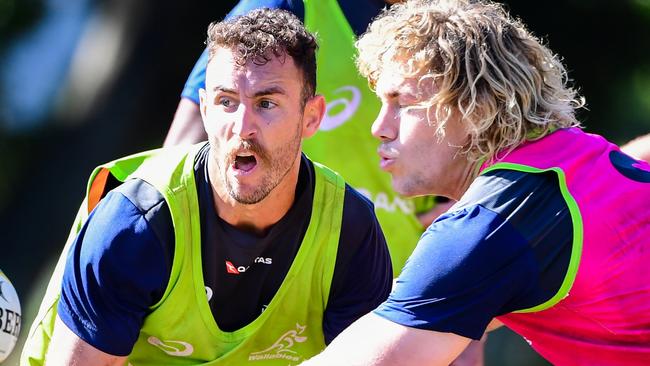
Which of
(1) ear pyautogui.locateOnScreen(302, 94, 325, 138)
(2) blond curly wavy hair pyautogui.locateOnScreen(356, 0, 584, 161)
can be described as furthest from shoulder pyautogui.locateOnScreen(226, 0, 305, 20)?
(2) blond curly wavy hair pyautogui.locateOnScreen(356, 0, 584, 161)

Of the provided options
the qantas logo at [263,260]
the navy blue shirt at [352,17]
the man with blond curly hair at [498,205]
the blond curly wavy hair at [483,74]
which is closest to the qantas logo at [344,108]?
the navy blue shirt at [352,17]

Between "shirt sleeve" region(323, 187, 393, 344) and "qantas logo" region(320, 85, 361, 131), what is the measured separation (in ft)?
1.66

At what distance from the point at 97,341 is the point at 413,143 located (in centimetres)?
111

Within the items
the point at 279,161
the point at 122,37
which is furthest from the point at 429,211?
the point at 122,37

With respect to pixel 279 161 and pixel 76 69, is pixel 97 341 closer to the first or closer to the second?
pixel 279 161

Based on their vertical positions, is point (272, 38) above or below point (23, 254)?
above

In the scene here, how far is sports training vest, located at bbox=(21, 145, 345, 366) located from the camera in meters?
3.54

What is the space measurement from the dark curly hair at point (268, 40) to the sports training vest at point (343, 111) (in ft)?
1.25

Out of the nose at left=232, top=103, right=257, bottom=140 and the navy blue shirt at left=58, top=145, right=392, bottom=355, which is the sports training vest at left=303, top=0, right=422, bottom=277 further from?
the nose at left=232, top=103, right=257, bottom=140

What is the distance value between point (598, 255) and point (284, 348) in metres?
1.30

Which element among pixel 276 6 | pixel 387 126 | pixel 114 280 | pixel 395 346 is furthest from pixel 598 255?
pixel 276 6

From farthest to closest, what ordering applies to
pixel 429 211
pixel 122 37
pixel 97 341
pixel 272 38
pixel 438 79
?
pixel 122 37 → pixel 429 211 → pixel 272 38 → pixel 97 341 → pixel 438 79

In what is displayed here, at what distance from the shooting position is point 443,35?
307cm

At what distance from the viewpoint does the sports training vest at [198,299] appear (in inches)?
140
